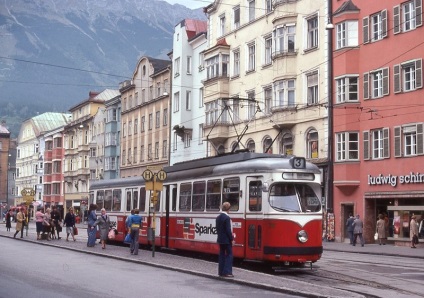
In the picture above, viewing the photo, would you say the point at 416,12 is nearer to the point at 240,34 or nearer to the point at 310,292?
the point at 240,34

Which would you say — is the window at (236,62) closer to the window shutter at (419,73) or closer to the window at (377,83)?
the window at (377,83)

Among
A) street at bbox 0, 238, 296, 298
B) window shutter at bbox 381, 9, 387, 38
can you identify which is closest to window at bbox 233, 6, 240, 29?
window shutter at bbox 381, 9, 387, 38

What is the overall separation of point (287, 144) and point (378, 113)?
8.59 metres

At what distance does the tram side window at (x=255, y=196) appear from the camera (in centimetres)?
2140

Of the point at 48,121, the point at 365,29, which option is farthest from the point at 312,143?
the point at 48,121

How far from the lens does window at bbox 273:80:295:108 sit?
46.8 m

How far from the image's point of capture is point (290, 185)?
21.3 meters

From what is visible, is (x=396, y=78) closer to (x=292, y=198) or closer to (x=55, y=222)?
(x=55, y=222)

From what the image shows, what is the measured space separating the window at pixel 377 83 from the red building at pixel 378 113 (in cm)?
5

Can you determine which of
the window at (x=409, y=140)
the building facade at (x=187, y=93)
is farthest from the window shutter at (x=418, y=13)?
the building facade at (x=187, y=93)

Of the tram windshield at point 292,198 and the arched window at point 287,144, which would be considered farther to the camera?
the arched window at point 287,144

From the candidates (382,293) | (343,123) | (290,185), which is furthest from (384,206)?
(382,293)

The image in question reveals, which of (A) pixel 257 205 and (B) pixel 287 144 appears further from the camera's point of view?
(B) pixel 287 144

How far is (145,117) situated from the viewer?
75188mm
